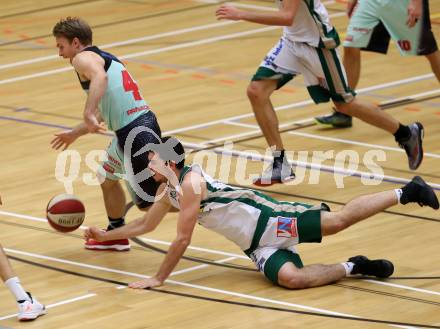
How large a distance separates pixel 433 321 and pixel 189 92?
285 inches

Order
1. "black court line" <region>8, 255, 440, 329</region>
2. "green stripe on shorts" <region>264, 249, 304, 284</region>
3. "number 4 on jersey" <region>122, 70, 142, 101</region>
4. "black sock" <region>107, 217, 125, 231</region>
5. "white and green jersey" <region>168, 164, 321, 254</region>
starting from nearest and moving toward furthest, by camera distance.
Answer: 1. "black court line" <region>8, 255, 440, 329</region>
2. "green stripe on shorts" <region>264, 249, 304, 284</region>
3. "white and green jersey" <region>168, 164, 321, 254</region>
4. "number 4 on jersey" <region>122, 70, 142, 101</region>
5. "black sock" <region>107, 217, 125, 231</region>

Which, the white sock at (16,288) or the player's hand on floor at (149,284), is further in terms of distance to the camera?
the player's hand on floor at (149,284)

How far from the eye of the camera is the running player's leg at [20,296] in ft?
28.6

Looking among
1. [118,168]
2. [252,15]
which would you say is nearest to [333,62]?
[252,15]

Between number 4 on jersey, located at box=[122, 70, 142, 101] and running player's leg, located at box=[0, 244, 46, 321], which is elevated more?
number 4 on jersey, located at box=[122, 70, 142, 101]

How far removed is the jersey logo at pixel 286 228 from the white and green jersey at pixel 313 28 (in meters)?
2.91

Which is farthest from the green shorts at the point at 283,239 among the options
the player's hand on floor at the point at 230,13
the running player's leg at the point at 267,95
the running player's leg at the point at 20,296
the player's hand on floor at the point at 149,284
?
the running player's leg at the point at 267,95

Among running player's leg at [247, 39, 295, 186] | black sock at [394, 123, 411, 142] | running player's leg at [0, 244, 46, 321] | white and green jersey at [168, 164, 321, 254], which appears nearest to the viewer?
running player's leg at [0, 244, 46, 321]

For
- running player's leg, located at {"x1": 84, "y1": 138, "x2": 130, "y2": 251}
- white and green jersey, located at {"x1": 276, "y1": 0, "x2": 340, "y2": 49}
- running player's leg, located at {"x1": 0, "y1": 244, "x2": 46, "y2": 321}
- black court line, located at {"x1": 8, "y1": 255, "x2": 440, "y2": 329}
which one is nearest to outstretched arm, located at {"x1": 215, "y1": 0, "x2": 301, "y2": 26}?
white and green jersey, located at {"x1": 276, "y1": 0, "x2": 340, "y2": 49}

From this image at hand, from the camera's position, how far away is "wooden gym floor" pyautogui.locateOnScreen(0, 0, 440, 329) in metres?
8.82

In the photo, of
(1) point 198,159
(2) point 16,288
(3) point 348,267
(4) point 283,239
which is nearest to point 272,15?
(1) point 198,159

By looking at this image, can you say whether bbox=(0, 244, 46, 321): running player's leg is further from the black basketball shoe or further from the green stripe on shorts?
the black basketball shoe

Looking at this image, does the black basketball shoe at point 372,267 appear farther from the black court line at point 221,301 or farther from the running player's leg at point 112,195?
the running player's leg at point 112,195

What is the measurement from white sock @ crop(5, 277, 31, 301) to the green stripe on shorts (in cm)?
162
